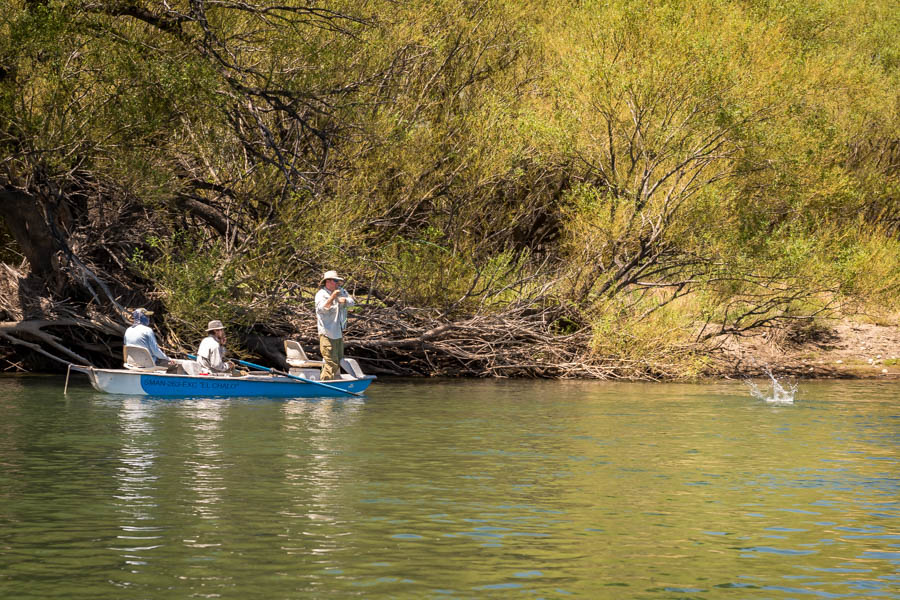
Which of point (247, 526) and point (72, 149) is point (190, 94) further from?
point (247, 526)

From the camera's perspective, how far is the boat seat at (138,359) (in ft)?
65.8

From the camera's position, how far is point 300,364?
21.9 metres

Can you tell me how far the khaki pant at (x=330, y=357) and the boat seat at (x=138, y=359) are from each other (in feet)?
9.39

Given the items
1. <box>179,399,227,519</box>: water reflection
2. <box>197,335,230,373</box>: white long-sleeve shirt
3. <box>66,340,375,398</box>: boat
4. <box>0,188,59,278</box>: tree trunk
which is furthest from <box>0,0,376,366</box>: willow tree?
<box>179,399,227,519</box>: water reflection

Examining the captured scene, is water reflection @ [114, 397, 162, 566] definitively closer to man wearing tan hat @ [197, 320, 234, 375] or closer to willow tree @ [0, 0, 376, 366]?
man wearing tan hat @ [197, 320, 234, 375]

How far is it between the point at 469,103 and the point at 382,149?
2904 millimetres

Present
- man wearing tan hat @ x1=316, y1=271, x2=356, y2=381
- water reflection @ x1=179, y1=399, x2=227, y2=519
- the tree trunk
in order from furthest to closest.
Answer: the tree trunk, man wearing tan hat @ x1=316, y1=271, x2=356, y2=381, water reflection @ x1=179, y1=399, x2=227, y2=519

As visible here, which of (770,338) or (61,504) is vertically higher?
(770,338)

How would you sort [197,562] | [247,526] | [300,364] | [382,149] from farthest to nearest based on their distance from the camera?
[382,149] < [300,364] < [247,526] < [197,562]

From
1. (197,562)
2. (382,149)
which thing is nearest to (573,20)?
(382,149)

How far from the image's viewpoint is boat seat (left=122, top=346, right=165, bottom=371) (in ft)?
65.8

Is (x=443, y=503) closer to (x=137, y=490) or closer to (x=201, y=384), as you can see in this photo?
(x=137, y=490)

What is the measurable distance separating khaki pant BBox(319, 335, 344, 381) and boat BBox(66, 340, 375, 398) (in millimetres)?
132

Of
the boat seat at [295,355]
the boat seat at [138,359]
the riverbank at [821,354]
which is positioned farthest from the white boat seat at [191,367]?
the riverbank at [821,354]
